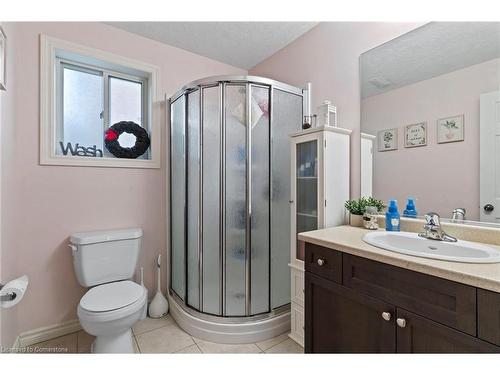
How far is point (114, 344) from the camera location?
4.64ft

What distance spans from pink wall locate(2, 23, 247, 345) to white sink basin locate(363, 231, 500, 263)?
1.77 m

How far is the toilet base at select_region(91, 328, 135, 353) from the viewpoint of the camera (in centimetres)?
140

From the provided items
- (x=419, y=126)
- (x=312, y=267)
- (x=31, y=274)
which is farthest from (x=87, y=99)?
(x=419, y=126)

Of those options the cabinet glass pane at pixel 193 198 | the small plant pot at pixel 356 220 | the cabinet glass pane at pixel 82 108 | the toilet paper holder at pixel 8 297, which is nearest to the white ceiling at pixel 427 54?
the small plant pot at pixel 356 220

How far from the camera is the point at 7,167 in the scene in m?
1.35

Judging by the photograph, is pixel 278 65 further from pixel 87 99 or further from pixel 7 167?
pixel 7 167

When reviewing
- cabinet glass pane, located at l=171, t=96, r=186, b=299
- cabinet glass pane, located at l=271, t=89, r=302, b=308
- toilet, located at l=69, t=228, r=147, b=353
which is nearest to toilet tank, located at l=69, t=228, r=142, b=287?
toilet, located at l=69, t=228, r=147, b=353

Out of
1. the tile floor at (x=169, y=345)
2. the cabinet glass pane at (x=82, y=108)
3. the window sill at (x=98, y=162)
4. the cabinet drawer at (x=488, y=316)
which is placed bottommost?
the tile floor at (x=169, y=345)

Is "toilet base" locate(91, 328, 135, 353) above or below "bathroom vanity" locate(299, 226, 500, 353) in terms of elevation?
below

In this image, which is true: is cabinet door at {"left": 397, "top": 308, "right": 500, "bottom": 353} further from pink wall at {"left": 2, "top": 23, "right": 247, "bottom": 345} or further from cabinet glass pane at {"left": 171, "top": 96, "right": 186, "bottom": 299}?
pink wall at {"left": 2, "top": 23, "right": 247, "bottom": 345}

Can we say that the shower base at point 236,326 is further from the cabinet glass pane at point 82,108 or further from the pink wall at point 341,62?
the cabinet glass pane at point 82,108

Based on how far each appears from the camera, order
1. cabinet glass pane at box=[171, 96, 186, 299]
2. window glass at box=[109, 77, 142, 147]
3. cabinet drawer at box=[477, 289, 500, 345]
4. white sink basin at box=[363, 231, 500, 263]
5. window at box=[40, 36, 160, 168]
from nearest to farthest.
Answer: cabinet drawer at box=[477, 289, 500, 345], white sink basin at box=[363, 231, 500, 263], window at box=[40, 36, 160, 168], cabinet glass pane at box=[171, 96, 186, 299], window glass at box=[109, 77, 142, 147]

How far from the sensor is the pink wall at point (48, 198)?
146cm

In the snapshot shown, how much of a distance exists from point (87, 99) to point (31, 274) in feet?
4.49
